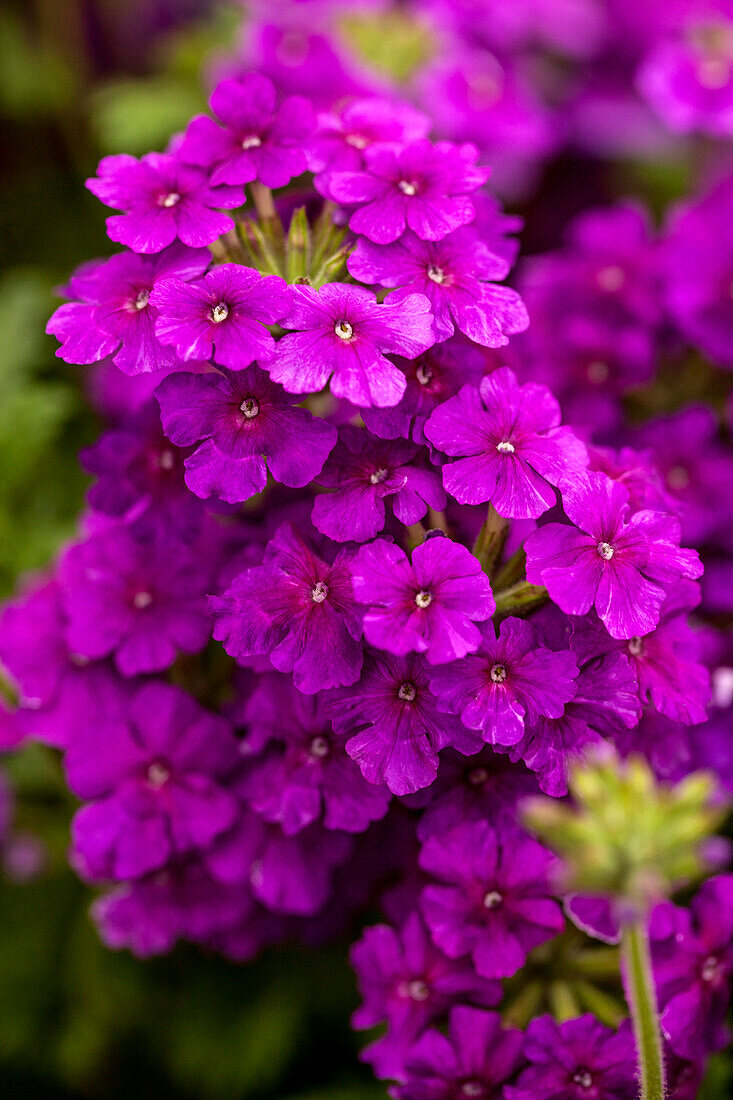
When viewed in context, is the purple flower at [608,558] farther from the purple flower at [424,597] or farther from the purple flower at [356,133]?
the purple flower at [356,133]

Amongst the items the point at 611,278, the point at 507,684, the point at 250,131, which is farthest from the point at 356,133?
the point at 507,684

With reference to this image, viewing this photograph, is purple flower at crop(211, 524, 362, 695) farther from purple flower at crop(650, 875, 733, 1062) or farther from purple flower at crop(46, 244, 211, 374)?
purple flower at crop(650, 875, 733, 1062)

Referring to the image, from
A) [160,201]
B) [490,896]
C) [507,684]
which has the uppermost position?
[160,201]

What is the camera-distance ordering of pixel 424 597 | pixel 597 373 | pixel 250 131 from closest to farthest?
pixel 424 597
pixel 250 131
pixel 597 373

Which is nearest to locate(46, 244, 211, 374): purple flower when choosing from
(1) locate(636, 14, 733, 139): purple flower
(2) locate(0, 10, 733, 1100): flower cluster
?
(2) locate(0, 10, 733, 1100): flower cluster

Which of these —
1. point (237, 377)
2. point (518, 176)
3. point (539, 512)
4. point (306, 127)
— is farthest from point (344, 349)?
point (518, 176)

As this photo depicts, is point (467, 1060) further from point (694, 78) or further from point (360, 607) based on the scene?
point (694, 78)

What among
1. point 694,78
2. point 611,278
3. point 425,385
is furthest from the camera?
point 694,78
